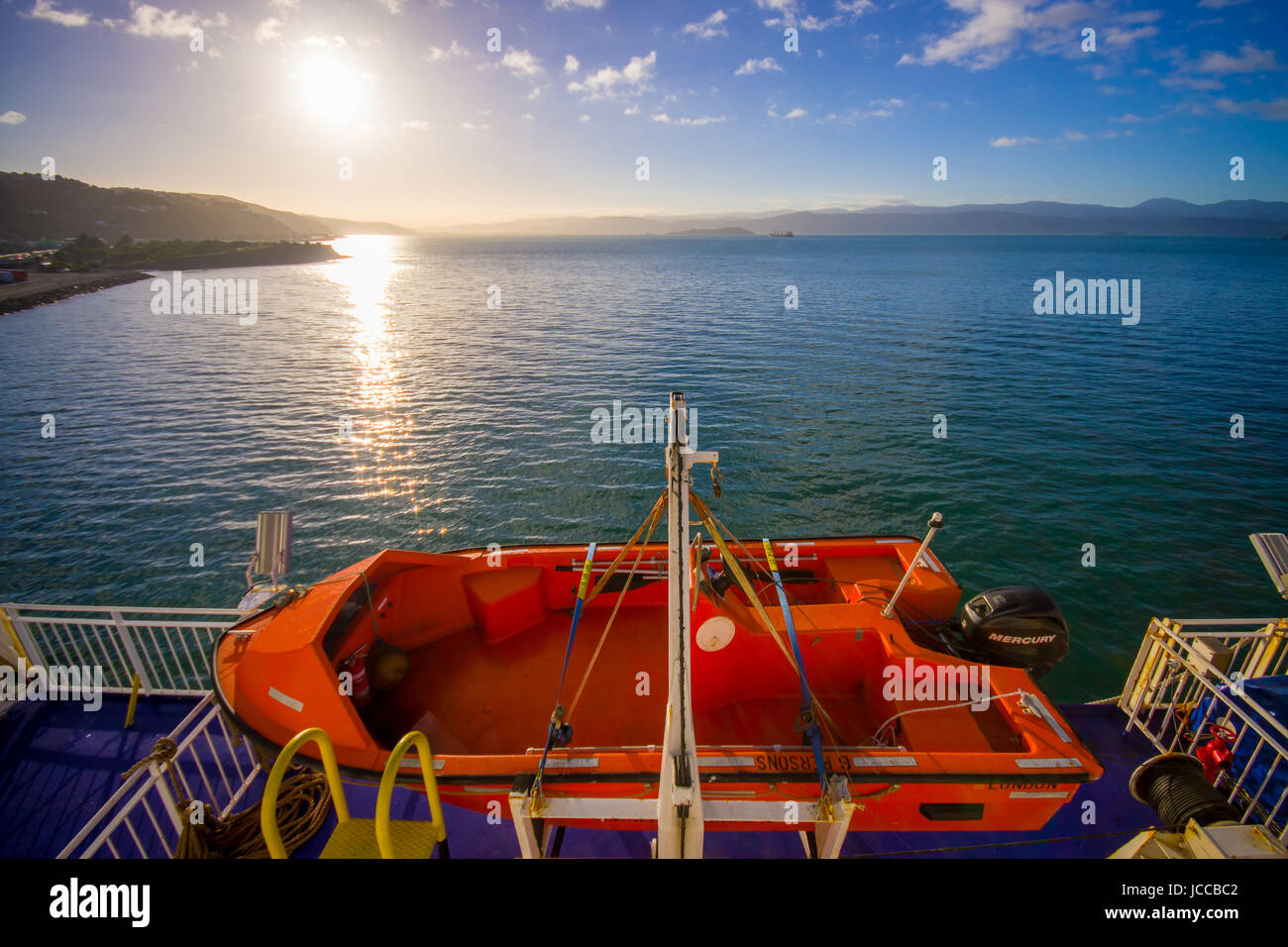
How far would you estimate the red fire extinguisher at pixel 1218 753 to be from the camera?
16.7 feet

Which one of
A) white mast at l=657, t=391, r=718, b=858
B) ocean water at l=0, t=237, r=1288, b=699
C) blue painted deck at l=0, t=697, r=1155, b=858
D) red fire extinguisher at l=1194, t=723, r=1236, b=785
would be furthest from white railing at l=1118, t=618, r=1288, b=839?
white mast at l=657, t=391, r=718, b=858

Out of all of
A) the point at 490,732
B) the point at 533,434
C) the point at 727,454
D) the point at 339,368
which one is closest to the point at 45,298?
the point at 339,368

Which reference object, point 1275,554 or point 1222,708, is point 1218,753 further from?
point 1275,554

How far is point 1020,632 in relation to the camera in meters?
5.76

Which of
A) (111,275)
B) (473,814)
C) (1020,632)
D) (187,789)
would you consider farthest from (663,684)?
(111,275)

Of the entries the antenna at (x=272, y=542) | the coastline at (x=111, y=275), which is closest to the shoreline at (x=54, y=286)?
the coastline at (x=111, y=275)

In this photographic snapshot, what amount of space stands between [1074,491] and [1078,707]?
1121cm

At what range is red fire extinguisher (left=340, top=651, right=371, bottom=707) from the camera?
550 cm

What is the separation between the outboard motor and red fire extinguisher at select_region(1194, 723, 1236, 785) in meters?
1.36

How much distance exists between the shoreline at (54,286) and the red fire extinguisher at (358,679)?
6623 centimetres

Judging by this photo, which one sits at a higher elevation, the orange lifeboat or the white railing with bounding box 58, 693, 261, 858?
the orange lifeboat

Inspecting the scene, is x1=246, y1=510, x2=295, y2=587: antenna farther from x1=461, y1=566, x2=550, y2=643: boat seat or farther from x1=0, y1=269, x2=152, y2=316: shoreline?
x1=0, y1=269, x2=152, y2=316: shoreline

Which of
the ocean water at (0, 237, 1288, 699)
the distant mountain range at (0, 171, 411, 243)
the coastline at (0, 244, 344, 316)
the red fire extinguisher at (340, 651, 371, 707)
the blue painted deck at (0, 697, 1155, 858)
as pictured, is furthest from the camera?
the distant mountain range at (0, 171, 411, 243)

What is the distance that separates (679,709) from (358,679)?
13.4 feet
